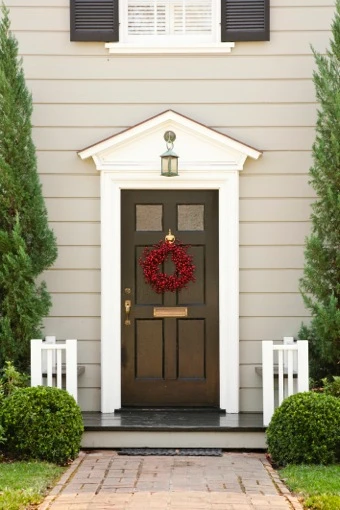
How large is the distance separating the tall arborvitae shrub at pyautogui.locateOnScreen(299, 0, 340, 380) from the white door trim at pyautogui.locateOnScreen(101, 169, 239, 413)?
0.73 m

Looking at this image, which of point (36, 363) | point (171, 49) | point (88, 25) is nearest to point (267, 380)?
point (36, 363)

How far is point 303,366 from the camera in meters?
8.20

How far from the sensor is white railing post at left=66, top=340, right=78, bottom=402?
8.32 m

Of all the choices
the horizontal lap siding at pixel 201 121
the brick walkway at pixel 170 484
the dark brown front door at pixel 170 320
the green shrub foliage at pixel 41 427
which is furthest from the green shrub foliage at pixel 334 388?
the green shrub foliage at pixel 41 427

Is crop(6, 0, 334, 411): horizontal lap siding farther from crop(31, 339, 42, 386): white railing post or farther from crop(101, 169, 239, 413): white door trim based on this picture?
crop(31, 339, 42, 386): white railing post

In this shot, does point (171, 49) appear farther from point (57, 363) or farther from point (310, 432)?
point (310, 432)

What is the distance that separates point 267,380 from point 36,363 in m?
1.98

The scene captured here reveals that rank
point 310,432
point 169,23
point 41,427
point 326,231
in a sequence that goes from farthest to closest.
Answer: point 169,23 → point 326,231 → point 41,427 → point 310,432

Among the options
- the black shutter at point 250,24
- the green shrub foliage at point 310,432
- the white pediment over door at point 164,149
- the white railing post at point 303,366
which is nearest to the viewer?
the green shrub foliage at point 310,432

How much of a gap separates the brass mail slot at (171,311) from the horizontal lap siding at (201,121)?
0.54 m

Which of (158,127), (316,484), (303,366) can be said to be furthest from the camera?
(158,127)

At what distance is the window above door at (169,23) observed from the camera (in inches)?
356

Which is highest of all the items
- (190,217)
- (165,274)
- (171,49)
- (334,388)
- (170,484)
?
(171,49)

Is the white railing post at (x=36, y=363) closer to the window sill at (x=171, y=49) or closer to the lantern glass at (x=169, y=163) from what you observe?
the lantern glass at (x=169, y=163)
